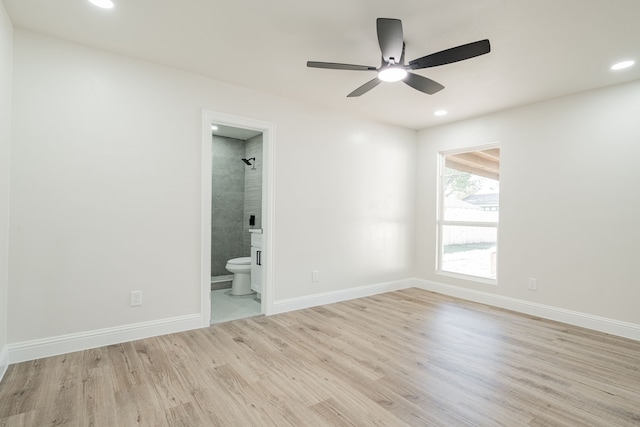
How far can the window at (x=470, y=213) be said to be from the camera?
436 centimetres

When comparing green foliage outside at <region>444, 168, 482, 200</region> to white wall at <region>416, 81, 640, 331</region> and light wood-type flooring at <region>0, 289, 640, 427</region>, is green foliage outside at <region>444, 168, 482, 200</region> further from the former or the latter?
light wood-type flooring at <region>0, 289, 640, 427</region>

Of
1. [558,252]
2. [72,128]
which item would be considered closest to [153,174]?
[72,128]

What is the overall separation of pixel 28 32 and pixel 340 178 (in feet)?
10.6

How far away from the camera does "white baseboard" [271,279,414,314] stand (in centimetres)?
378

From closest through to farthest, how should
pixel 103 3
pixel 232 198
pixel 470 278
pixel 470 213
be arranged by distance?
pixel 103 3 < pixel 470 278 < pixel 470 213 < pixel 232 198

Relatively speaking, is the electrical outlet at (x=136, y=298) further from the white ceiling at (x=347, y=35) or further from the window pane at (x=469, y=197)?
the window pane at (x=469, y=197)

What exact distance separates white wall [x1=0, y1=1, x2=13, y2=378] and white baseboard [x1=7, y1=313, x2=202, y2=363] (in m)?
0.14

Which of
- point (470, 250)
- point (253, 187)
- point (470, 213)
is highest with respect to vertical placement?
point (253, 187)

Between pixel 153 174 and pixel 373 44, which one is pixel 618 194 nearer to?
pixel 373 44

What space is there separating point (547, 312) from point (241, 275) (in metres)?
3.84

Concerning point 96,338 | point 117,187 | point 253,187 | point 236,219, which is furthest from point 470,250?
point 96,338

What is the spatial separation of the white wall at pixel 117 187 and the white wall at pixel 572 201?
245 centimetres

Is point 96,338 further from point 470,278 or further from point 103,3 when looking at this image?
point 470,278

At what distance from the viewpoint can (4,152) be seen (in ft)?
7.47
